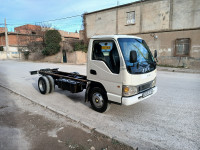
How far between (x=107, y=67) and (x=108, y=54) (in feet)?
1.22

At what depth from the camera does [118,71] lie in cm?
394

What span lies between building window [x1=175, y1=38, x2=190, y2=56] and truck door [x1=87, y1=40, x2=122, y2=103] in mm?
14983

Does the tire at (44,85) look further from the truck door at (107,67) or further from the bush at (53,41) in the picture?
the bush at (53,41)

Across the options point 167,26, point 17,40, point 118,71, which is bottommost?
point 118,71

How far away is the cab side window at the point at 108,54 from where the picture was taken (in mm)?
4000

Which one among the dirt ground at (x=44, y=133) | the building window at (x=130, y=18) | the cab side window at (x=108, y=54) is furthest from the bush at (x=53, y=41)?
the cab side window at (x=108, y=54)

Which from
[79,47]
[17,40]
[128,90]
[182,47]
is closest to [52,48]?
[79,47]

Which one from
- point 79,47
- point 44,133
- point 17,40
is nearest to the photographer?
point 44,133

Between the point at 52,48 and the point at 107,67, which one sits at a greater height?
the point at 52,48

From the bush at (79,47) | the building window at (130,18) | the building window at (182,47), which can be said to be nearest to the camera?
the building window at (182,47)

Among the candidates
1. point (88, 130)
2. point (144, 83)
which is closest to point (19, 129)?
point (88, 130)

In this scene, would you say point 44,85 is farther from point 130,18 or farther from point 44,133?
point 130,18

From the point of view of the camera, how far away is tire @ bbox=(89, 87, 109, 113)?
4.43 meters

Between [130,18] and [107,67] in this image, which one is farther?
[130,18]
